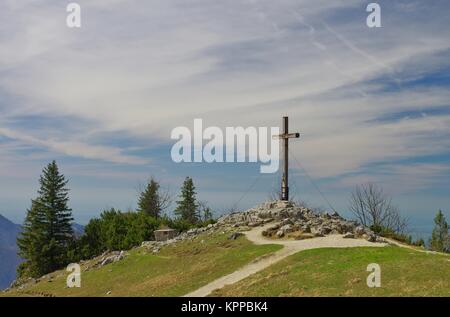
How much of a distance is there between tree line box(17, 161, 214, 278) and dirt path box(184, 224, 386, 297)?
77.4 ft

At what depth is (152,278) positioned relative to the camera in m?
32.7

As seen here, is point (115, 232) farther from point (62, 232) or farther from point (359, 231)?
point (359, 231)

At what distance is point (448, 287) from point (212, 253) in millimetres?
17752

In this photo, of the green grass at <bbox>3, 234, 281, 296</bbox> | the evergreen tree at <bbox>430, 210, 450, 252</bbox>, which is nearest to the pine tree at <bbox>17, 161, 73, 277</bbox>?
the green grass at <bbox>3, 234, 281, 296</bbox>

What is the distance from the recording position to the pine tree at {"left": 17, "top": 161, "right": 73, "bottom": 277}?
59656mm

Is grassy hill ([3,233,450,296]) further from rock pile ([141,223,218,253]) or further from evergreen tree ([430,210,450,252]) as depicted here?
evergreen tree ([430,210,450,252])

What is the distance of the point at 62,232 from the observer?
2478 inches

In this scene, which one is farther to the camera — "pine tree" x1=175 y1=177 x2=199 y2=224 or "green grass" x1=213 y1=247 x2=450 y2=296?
"pine tree" x1=175 y1=177 x2=199 y2=224

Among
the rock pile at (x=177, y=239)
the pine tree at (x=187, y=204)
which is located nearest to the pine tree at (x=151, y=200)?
the pine tree at (x=187, y=204)

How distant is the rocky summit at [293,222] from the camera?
1362 inches
